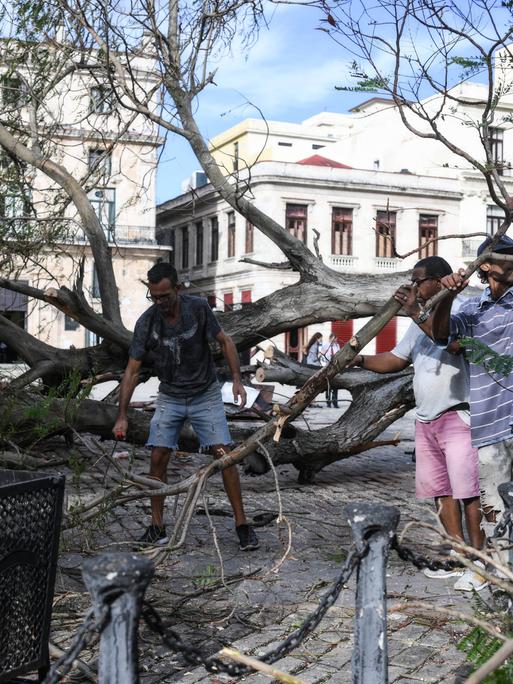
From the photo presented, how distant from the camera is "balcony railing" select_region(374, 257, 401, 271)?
4728 cm

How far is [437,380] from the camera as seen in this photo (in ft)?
18.6

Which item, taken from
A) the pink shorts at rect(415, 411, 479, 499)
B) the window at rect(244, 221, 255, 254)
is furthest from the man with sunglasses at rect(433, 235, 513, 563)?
the window at rect(244, 221, 255, 254)

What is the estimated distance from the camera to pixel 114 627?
2.27 m

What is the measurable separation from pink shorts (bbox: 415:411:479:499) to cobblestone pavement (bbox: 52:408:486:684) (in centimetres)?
40

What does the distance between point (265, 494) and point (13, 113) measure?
5580mm

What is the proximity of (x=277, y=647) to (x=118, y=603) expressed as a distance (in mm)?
571

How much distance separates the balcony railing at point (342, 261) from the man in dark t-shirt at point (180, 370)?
39993 mm

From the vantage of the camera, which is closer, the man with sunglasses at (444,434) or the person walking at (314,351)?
the man with sunglasses at (444,434)

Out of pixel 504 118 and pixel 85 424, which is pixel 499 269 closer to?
pixel 504 118

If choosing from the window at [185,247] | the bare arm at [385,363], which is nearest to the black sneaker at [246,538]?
the bare arm at [385,363]

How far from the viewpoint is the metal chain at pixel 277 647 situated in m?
2.57

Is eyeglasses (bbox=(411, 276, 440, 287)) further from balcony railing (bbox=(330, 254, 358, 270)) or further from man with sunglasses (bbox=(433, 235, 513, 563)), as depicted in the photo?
balcony railing (bbox=(330, 254, 358, 270))

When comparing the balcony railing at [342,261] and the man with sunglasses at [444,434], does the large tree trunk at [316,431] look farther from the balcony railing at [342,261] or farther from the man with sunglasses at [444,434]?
the balcony railing at [342,261]

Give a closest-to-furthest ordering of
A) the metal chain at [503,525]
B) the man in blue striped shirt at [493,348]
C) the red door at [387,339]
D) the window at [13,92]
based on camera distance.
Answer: the metal chain at [503,525]
the man in blue striped shirt at [493,348]
the window at [13,92]
the red door at [387,339]
